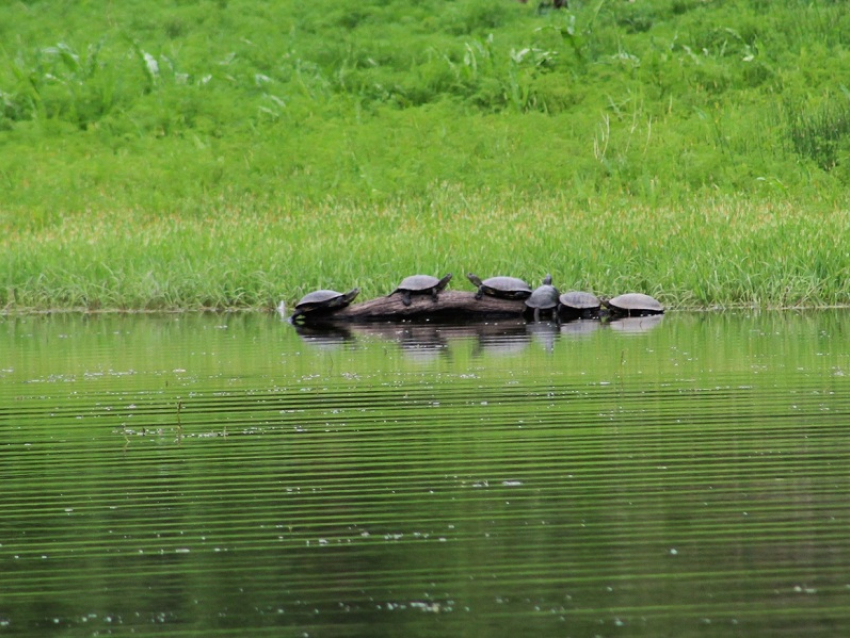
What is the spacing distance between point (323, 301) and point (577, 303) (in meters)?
3.22

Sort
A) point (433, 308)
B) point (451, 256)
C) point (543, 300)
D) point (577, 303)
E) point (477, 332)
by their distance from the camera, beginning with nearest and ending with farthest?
1. point (477, 332)
2. point (543, 300)
3. point (577, 303)
4. point (433, 308)
5. point (451, 256)

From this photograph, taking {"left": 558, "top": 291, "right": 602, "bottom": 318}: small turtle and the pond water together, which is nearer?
the pond water

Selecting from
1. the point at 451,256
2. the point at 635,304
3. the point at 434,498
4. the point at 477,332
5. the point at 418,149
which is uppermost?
the point at 418,149

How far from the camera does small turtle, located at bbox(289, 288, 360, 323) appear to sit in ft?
61.7

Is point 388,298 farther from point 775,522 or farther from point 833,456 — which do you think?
point 775,522

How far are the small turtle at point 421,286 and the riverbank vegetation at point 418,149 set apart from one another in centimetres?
197

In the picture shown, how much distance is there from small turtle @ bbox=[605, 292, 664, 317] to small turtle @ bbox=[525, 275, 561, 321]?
0.87m

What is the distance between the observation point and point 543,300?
18422 millimetres

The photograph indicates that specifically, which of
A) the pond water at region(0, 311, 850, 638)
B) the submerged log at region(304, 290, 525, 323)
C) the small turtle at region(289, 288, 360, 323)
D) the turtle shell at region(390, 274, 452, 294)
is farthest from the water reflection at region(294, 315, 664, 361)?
the pond water at region(0, 311, 850, 638)

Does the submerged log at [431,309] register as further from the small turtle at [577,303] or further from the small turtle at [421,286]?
the small turtle at [577,303]

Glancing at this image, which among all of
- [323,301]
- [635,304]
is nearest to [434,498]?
[323,301]

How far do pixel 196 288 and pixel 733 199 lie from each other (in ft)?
29.9

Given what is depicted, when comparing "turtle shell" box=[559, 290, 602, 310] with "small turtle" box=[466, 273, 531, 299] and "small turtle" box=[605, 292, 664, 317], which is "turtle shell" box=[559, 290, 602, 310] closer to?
"small turtle" box=[605, 292, 664, 317]

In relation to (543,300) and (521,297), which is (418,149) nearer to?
(521,297)
